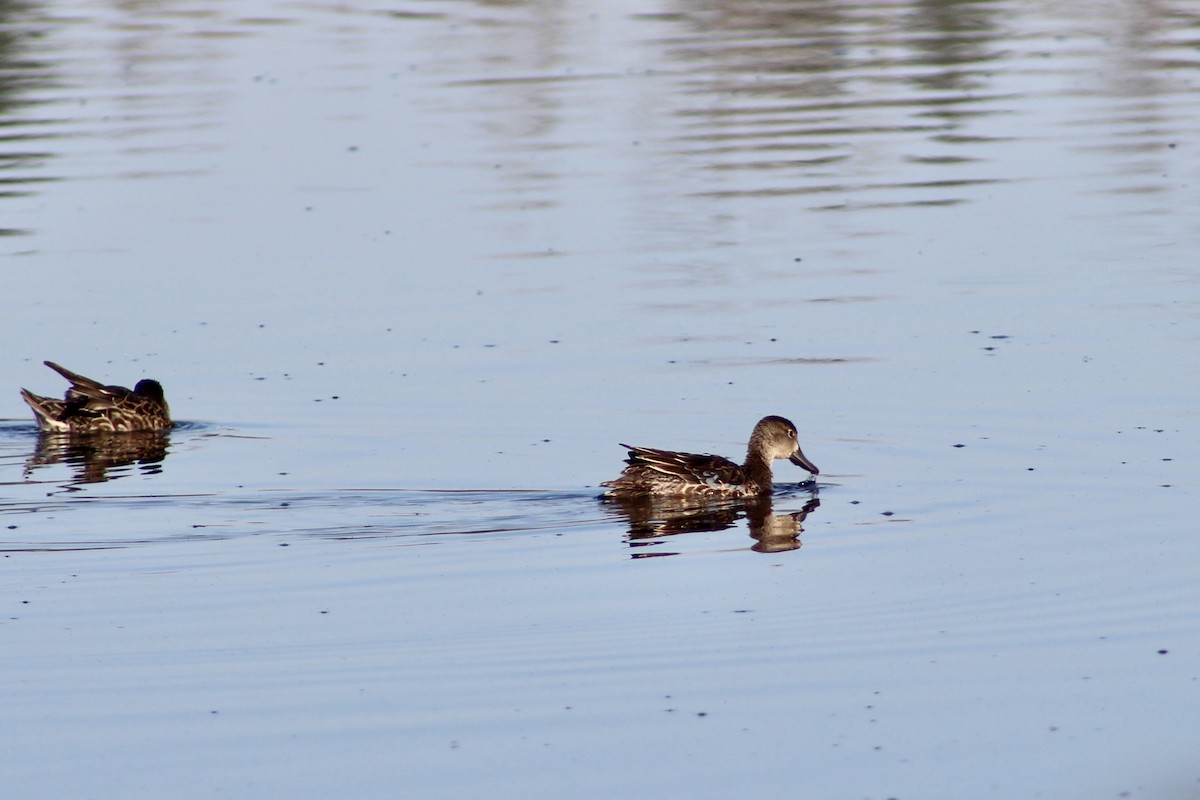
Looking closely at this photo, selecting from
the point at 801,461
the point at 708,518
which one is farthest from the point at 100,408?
the point at 801,461

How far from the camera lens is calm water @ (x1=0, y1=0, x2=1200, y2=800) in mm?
7512

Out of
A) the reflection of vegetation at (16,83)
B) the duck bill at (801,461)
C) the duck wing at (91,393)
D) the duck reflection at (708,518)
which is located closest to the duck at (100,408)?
the duck wing at (91,393)

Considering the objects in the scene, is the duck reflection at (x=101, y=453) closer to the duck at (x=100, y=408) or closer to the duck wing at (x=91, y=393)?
the duck at (x=100, y=408)

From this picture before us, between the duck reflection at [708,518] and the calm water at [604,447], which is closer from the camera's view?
the calm water at [604,447]

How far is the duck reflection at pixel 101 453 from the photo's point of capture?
41.0 ft

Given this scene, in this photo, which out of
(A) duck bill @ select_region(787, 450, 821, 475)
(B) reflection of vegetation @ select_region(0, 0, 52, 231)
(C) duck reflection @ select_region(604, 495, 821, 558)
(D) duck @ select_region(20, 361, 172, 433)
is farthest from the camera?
(B) reflection of vegetation @ select_region(0, 0, 52, 231)

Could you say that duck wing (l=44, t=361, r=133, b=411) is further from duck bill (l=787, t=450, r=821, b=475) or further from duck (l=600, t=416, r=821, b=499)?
duck bill (l=787, t=450, r=821, b=475)

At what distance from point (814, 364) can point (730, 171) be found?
8.00 metres

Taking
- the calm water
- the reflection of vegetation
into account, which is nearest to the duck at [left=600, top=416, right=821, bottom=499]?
the calm water

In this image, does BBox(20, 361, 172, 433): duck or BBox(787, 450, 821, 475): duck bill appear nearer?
BBox(787, 450, 821, 475): duck bill

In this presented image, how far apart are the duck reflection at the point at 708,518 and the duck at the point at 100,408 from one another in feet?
11.9

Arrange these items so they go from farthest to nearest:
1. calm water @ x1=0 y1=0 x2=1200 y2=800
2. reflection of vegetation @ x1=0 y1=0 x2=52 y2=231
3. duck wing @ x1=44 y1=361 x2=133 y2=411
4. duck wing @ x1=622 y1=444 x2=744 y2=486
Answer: reflection of vegetation @ x1=0 y1=0 x2=52 y2=231
duck wing @ x1=44 y1=361 x2=133 y2=411
duck wing @ x1=622 y1=444 x2=744 y2=486
calm water @ x1=0 y1=0 x2=1200 y2=800

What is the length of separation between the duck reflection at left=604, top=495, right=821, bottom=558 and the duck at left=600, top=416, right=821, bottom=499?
0.16 feet

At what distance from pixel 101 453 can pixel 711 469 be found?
4.20 meters
